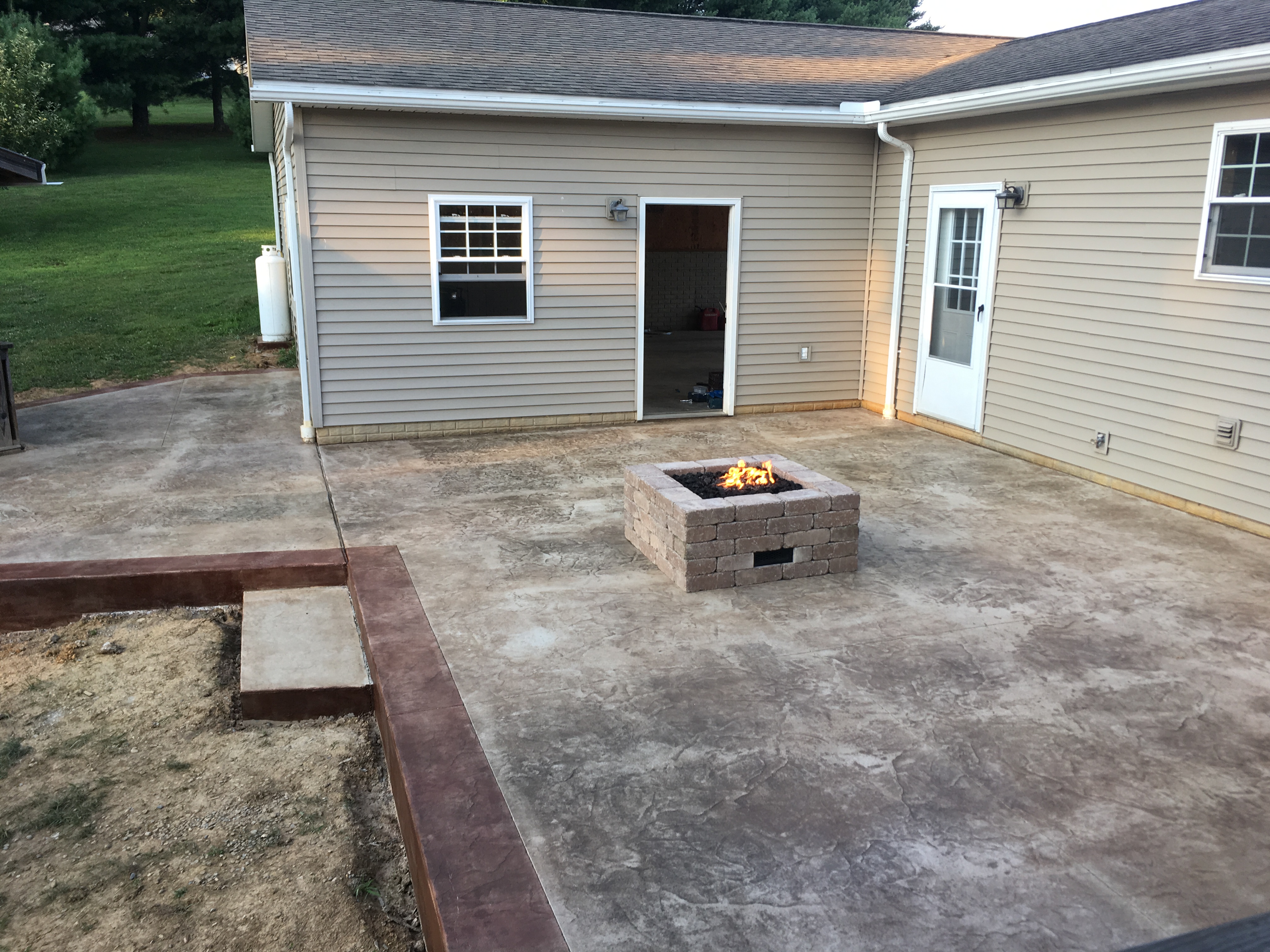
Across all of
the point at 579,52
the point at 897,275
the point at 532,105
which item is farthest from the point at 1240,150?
the point at 579,52

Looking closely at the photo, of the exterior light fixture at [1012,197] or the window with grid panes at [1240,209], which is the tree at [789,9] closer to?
the exterior light fixture at [1012,197]

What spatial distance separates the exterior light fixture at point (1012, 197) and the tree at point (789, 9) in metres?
17.3

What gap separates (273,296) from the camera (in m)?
11.9

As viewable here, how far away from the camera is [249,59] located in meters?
7.57

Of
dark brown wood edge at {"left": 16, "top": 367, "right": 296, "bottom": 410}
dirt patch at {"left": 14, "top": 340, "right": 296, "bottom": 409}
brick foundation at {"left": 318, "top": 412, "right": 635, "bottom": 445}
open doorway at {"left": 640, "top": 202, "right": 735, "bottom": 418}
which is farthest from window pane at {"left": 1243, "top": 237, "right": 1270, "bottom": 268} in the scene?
dirt patch at {"left": 14, "top": 340, "right": 296, "bottom": 409}

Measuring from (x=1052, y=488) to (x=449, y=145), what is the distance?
542 cm

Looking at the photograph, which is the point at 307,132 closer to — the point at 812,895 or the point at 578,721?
the point at 578,721

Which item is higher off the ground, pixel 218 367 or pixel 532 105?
pixel 532 105

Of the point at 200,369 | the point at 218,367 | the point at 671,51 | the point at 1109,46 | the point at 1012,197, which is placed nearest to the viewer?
the point at 1109,46

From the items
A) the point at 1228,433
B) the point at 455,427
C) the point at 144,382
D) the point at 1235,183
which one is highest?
the point at 1235,183

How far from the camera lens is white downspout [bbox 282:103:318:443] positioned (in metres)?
7.62

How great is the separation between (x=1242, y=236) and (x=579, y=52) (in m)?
6.02

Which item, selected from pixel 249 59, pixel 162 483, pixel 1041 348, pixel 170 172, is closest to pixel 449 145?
pixel 249 59

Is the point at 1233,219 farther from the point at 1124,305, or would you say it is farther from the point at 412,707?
the point at 412,707
